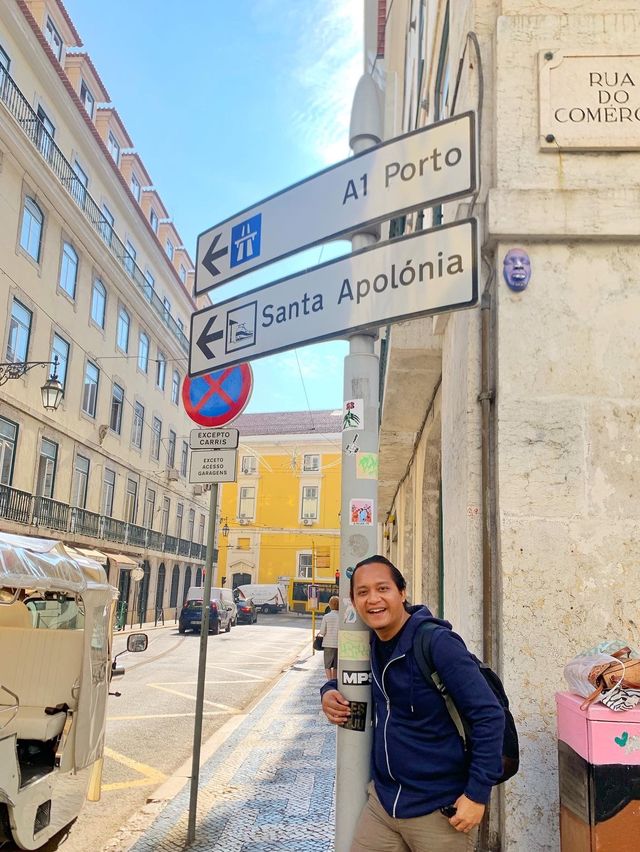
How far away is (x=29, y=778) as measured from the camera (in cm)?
381

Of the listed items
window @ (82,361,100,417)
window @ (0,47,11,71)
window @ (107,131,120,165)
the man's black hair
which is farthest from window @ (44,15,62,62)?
the man's black hair

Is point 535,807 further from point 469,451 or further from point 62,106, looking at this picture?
point 62,106

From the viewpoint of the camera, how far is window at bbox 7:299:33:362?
21594mm

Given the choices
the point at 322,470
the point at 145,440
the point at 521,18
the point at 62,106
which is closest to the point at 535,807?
the point at 521,18

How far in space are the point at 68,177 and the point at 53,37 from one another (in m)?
5.32

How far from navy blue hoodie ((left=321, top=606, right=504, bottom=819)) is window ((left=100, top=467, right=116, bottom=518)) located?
29.0 metres

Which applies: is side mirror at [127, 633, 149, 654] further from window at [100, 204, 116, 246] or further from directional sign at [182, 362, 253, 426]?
window at [100, 204, 116, 246]

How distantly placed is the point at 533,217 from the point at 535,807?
287 cm

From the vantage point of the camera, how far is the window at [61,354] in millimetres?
24875

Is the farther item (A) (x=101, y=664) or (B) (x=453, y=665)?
(A) (x=101, y=664)

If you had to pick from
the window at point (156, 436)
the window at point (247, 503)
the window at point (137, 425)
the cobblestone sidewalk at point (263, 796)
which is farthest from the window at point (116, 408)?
the window at point (247, 503)

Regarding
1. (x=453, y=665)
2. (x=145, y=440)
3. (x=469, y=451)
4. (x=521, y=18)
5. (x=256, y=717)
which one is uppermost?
(x=145, y=440)

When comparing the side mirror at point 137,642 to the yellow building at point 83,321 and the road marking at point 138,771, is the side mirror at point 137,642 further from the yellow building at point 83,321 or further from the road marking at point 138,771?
the yellow building at point 83,321

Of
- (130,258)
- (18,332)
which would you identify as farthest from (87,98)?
(18,332)
